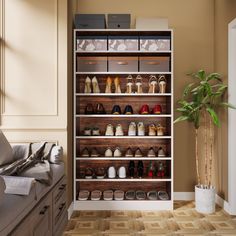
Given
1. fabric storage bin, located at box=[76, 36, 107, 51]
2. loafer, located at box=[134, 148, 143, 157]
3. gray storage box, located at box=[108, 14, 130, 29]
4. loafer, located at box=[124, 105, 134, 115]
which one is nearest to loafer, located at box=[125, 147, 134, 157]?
loafer, located at box=[134, 148, 143, 157]

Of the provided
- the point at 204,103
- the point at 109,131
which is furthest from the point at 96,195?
the point at 204,103

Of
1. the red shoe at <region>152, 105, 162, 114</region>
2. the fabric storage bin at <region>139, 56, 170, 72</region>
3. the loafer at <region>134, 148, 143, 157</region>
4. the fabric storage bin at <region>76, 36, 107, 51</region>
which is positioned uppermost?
the fabric storage bin at <region>76, 36, 107, 51</region>

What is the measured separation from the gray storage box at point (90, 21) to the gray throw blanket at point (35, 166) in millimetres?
1566

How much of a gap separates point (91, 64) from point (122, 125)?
885 millimetres

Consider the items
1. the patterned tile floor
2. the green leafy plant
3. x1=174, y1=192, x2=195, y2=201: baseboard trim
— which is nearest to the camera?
the patterned tile floor

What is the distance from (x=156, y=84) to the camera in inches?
152

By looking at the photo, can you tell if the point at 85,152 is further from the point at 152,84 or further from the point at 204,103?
the point at 204,103

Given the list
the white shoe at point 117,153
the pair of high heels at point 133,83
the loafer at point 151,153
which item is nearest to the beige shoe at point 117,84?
the pair of high heels at point 133,83

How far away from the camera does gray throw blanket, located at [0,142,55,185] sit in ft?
7.23

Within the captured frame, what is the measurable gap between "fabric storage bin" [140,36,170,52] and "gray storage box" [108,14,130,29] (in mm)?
245

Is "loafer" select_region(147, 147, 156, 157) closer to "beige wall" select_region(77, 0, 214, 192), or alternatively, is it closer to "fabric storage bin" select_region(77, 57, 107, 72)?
"beige wall" select_region(77, 0, 214, 192)

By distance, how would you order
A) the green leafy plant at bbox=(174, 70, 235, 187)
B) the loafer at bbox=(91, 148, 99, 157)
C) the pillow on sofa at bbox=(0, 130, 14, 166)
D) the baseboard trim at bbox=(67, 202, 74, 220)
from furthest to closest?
the loafer at bbox=(91, 148, 99, 157) < the green leafy plant at bbox=(174, 70, 235, 187) < the baseboard trim at bbox=(67, 202, 74, 220) < the pillow on sofa at bbox=(0, 130, 14, 166)

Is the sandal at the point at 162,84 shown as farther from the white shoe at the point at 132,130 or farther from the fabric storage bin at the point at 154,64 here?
the white shoe at the point at 132,130

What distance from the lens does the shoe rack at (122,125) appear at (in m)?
3.71
